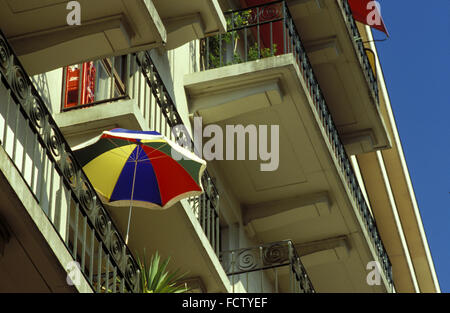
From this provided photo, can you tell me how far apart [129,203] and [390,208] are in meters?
16.5

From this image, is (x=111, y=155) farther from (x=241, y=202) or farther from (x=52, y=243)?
(x=241, y=202)

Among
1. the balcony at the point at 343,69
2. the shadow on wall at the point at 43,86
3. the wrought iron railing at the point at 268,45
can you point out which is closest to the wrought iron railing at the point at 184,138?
the shadow on wall at the point at 43,86

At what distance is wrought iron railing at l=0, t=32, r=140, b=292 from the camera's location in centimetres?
1087

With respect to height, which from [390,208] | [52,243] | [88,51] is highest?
[390,208]

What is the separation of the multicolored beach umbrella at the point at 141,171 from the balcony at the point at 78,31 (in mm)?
979

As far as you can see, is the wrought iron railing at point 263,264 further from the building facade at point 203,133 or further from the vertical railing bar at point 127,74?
the vertical railing bar at point 127,74

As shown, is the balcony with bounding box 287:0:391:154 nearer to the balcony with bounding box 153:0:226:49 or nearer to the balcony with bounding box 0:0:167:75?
the balcony with bounding box 153:0:226:49

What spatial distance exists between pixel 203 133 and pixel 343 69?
157 inches

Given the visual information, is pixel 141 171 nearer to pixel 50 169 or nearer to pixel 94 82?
pixel 94 82

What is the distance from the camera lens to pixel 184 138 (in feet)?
52.0

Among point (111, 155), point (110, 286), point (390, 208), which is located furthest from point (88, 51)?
point (390, 208)

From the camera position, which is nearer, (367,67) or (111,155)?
(111,155)

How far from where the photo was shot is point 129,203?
13.3m

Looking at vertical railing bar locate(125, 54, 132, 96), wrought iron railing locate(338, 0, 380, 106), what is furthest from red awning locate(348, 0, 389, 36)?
vertical railing bar locate(125, 54, 132, 96)
